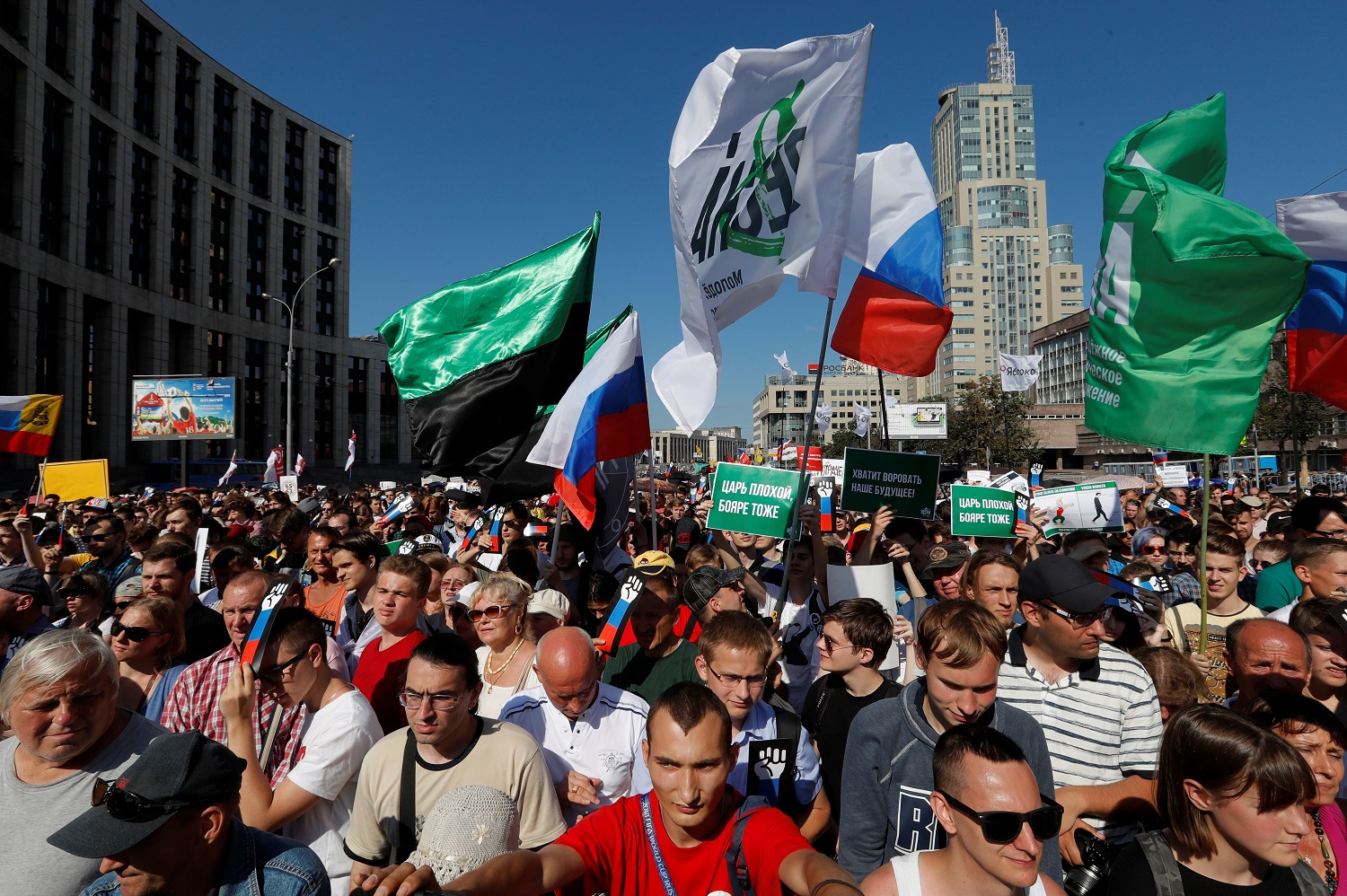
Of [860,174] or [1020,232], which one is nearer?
[860,174]

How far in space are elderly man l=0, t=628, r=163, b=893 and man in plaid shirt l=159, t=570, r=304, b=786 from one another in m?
0.46

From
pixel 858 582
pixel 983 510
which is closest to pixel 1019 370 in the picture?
pixel 983 510

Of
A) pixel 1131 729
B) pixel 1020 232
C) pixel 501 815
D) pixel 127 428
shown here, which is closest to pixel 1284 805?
pixel 1131 729

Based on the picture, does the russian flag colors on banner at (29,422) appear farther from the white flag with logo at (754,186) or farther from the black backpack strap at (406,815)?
the black backpack strap at (406,815)

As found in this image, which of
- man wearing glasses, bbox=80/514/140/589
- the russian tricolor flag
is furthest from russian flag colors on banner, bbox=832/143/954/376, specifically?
man wearing glasses, bbox=80/514/140/589

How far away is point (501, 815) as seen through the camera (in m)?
2.24

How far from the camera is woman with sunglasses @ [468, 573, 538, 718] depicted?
457 centimetres

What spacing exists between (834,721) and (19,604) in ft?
13.6

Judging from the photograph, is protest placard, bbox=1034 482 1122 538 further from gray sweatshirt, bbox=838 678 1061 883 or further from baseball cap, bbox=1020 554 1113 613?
gray sweatshirt, bbox=838 678 1061 883

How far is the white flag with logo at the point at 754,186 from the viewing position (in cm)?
514

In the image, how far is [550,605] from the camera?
4805 millimetres

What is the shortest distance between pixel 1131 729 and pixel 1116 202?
4.06 m

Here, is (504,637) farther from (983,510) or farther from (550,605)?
(983,510)

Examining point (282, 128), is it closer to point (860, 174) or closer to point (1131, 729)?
point (860, 174)
